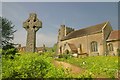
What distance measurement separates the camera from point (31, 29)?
942cm

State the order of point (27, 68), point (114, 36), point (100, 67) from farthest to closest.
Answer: point (114, 36) → point (100, 67) → point (27, 68)

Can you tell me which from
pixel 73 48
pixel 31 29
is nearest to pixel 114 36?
pixel 73 48

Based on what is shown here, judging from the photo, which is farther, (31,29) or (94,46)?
(94,46)

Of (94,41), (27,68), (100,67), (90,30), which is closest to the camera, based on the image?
(27,68)

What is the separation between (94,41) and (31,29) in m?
35.0

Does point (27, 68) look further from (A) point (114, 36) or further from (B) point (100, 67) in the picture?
(A) point (114, 36)

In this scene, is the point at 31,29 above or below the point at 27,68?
above

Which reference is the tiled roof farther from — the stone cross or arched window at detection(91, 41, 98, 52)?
the stone cross

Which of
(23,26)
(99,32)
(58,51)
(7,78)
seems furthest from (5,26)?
(58,51)

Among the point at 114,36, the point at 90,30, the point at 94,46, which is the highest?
the point at 90,30

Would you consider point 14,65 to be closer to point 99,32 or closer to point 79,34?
point 99,32

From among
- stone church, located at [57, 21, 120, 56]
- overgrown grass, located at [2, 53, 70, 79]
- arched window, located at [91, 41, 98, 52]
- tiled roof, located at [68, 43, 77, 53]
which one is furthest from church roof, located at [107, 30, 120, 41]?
overgrown grass, located at [2, 53, 70, 79]

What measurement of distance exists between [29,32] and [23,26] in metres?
0.53

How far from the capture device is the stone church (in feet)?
134
